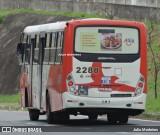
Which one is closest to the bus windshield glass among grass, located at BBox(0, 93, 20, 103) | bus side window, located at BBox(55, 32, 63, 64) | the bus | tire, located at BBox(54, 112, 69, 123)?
the bus

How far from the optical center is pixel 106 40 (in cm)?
2844

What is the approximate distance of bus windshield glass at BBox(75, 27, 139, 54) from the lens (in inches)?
1115

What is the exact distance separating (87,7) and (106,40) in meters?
38.0

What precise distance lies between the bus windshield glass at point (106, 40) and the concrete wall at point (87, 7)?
3041 centimetres

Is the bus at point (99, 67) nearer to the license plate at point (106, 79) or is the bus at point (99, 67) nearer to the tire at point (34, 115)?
the license plate at point (106, 79)

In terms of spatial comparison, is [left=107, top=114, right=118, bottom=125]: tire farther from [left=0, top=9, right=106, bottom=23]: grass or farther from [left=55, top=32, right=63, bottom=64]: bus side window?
[left=0, top=9, right=106, bottom=23]: grass


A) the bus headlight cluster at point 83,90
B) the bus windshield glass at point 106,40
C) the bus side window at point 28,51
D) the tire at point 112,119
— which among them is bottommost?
the tire at point 112,119

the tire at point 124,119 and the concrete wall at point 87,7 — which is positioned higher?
the concrete wall at point 87,7

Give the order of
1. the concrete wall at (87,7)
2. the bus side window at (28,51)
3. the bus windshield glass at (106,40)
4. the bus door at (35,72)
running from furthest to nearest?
Result: the concrete wall at (87,7), the bus side window at (28,51), the bus door at (35,72), the bus windshield glass at (106,40)

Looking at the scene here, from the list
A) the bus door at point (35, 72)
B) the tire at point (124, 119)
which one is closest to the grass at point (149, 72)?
the bus door at point (35, 72)

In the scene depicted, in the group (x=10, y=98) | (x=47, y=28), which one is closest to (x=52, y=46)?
(x=47, y=28)

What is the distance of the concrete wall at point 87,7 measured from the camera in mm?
59625

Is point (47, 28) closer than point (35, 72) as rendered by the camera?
Yes

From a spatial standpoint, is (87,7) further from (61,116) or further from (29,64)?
(61,116)
